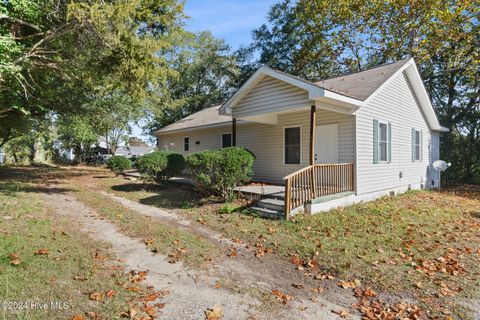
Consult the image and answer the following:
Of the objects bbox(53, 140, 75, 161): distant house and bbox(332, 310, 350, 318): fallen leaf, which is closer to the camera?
bbox(332, 310, 350, 318): fallen leaf

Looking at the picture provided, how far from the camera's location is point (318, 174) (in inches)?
297

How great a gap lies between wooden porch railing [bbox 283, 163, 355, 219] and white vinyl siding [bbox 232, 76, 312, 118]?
6.72 ft

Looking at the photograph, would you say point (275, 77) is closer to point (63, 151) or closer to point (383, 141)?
point (383, 141)

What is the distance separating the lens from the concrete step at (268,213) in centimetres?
699

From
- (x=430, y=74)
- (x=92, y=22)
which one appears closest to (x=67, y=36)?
(x=92, y=22)

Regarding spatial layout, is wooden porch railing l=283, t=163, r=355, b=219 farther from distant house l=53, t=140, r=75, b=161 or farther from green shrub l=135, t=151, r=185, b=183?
distant house l=53, t=140, r=75, b=161

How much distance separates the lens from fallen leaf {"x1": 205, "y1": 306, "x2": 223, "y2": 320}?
286 centimetres

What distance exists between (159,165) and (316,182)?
6500 mm

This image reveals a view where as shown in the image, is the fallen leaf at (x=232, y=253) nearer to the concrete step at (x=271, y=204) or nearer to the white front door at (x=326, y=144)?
the concrete step at (x=271, y=204)

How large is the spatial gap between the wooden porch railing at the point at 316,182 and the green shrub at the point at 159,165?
5.92 m

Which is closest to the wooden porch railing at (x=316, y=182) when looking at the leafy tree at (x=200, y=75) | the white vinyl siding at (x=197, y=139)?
the white vinyl siding at (x=197, y=139)

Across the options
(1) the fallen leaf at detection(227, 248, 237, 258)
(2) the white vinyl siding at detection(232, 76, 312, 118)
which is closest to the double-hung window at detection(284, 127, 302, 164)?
(2) the white vinyl siding at detection(232, 76, 312, 118)

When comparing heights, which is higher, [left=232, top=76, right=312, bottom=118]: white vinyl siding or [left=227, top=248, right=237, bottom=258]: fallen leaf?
[left=232, top=76, right=312, bottom=118]: white vinyl siding

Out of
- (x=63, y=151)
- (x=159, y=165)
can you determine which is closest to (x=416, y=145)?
(x=159, y=165)
